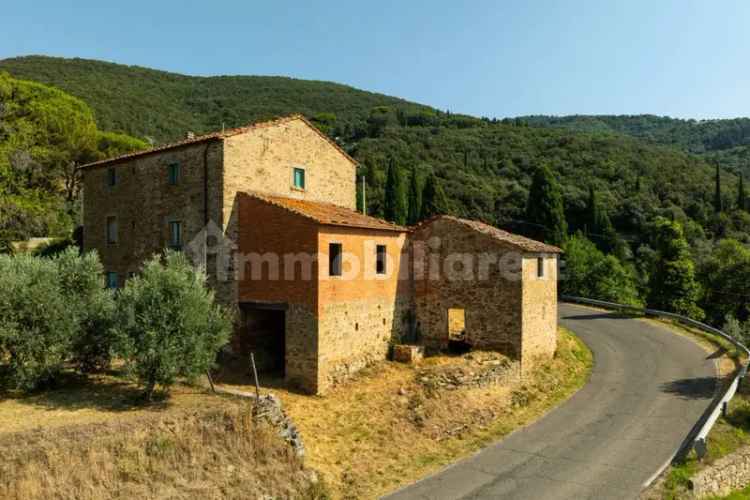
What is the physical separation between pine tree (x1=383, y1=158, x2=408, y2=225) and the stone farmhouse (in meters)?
29.3

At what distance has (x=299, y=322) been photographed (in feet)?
54.2

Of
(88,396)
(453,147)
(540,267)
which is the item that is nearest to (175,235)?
(88,396)

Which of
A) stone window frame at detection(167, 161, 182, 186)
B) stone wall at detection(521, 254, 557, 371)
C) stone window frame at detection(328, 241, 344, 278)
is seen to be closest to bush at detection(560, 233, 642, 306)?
stone wall at detection(521, 254, 557, 371)

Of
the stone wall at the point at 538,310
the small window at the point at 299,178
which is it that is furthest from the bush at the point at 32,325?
the stone wall at the point at 538,310

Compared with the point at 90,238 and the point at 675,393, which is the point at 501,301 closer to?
the point at 675,393

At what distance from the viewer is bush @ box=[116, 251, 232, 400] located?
12.5 meters

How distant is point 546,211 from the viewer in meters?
45.5

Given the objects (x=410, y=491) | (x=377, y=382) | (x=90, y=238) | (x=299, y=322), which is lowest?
(x=410, y=491)

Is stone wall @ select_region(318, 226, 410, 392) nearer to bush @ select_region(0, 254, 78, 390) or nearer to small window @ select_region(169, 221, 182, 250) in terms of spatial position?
small window @ select_region(169, 221, 182, 250)

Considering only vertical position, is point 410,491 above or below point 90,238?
below

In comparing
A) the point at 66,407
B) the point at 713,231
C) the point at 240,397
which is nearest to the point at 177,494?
the point at 240,397

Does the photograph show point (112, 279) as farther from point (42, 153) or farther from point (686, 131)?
point (686, 131)

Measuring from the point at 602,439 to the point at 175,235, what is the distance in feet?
55.4

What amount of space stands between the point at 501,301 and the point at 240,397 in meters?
10.8
